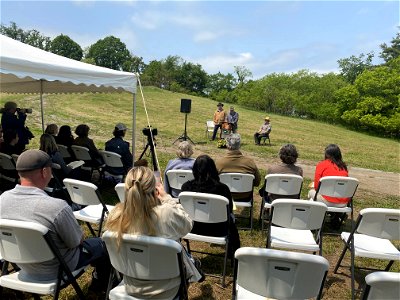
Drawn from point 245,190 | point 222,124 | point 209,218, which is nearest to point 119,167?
point 245,190

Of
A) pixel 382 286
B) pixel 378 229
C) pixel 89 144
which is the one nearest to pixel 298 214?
pixel 378 229

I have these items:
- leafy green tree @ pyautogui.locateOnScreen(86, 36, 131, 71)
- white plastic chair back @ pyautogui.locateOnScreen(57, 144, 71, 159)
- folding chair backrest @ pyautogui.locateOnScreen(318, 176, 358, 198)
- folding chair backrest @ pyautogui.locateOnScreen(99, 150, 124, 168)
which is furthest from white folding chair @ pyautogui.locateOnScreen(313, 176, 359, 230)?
leafy green tree @ pyautogui.locateOnScreen(86, 36, 131, 71)

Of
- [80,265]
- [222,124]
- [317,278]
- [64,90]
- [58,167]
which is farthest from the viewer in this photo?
[222,124]

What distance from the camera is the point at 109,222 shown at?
7.09ft

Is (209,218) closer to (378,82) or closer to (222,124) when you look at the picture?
(222,124)

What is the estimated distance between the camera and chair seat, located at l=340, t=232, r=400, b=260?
2924 mm

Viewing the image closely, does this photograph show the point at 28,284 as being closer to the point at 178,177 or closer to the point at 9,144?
the point at 178,177

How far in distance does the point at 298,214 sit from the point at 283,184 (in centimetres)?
124

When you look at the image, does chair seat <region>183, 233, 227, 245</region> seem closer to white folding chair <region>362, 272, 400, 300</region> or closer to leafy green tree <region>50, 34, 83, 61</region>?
white folding chair <region>362, 272, 400, 300</region>

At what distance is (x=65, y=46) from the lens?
84562 millimetres

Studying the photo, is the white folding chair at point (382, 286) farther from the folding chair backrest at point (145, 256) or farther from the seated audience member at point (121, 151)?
the seated audience member at point (121, 151)

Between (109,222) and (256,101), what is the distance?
138 ft

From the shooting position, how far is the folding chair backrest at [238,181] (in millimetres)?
4246

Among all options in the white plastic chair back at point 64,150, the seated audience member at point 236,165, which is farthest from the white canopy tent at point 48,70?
the seated audience member at point 236,165
